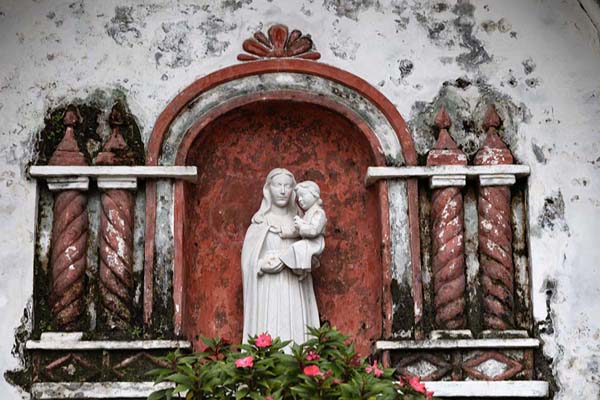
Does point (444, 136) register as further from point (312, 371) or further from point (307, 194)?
point (312, 371)

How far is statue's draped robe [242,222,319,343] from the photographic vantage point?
9617 mm

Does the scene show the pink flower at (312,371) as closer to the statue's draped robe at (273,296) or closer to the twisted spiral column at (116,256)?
the statue's draped robe at (273,296)

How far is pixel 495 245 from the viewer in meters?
10.0

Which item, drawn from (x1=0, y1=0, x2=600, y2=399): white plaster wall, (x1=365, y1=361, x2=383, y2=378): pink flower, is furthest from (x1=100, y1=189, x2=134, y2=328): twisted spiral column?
(x1=365, y1=361, x2=383, y2=378): pink flower

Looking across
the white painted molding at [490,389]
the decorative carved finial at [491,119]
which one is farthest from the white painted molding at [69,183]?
the decorative carved finial at [491,119]

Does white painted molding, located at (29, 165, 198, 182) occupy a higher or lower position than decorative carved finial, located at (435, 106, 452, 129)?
lower

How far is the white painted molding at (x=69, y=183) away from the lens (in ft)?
32.8

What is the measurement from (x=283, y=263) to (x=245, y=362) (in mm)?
2433

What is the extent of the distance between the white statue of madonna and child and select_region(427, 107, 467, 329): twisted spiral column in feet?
3.08

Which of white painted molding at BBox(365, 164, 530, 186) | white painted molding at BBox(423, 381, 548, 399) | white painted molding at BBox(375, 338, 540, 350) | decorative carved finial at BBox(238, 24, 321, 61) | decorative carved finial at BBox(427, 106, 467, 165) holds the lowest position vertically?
white painted molding at BBox(423, 381, 548, 399)

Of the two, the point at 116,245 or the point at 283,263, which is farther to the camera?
the point at 116,245

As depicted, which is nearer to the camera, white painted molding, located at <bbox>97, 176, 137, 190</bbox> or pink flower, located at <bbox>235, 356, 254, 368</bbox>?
pink flower, located at <bbox>235, 356, 254, 368</bbox>

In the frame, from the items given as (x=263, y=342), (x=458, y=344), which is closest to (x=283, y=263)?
(x=458, y=344)

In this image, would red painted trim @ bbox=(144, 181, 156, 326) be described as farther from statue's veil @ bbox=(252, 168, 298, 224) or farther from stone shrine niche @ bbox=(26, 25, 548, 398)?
statue's veil @ bbox=(252, 168, 298, 224)
